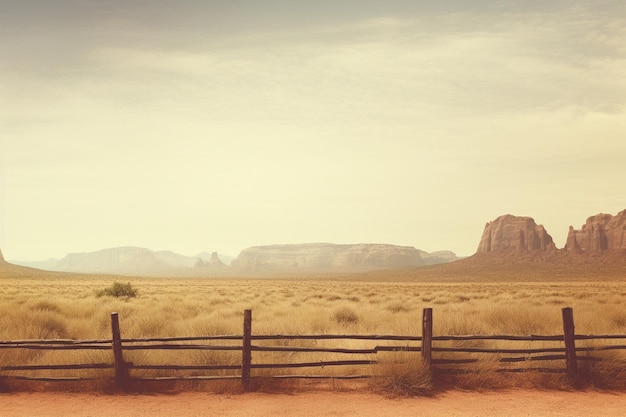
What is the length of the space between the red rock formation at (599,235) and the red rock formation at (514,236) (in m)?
5.81

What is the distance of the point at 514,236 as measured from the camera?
140 m

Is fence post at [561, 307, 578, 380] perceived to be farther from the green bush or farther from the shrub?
the green bush

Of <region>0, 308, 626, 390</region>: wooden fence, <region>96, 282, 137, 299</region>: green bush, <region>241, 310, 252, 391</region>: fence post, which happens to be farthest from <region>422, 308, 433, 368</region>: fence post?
<region>96, 282, 137, 299</region>: green bush

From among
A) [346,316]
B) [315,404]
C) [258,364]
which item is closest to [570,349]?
[315,404]

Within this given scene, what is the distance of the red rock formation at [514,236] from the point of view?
134250 millimetres

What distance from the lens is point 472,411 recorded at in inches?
311

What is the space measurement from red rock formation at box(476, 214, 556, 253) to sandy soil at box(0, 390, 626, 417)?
131 m

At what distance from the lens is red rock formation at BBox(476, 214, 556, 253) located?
13425 cm

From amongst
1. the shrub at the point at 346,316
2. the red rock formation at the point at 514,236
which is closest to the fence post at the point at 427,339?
the shrub at the point at 346,316

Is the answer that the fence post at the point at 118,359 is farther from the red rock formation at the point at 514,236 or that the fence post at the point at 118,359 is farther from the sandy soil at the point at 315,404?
the red rock formation at the point at 514,236

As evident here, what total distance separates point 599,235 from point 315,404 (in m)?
134

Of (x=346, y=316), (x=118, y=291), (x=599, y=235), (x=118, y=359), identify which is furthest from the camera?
(x=599, y=235)

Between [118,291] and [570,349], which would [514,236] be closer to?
[118,291]

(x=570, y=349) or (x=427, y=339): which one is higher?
(x=427, y=339)
